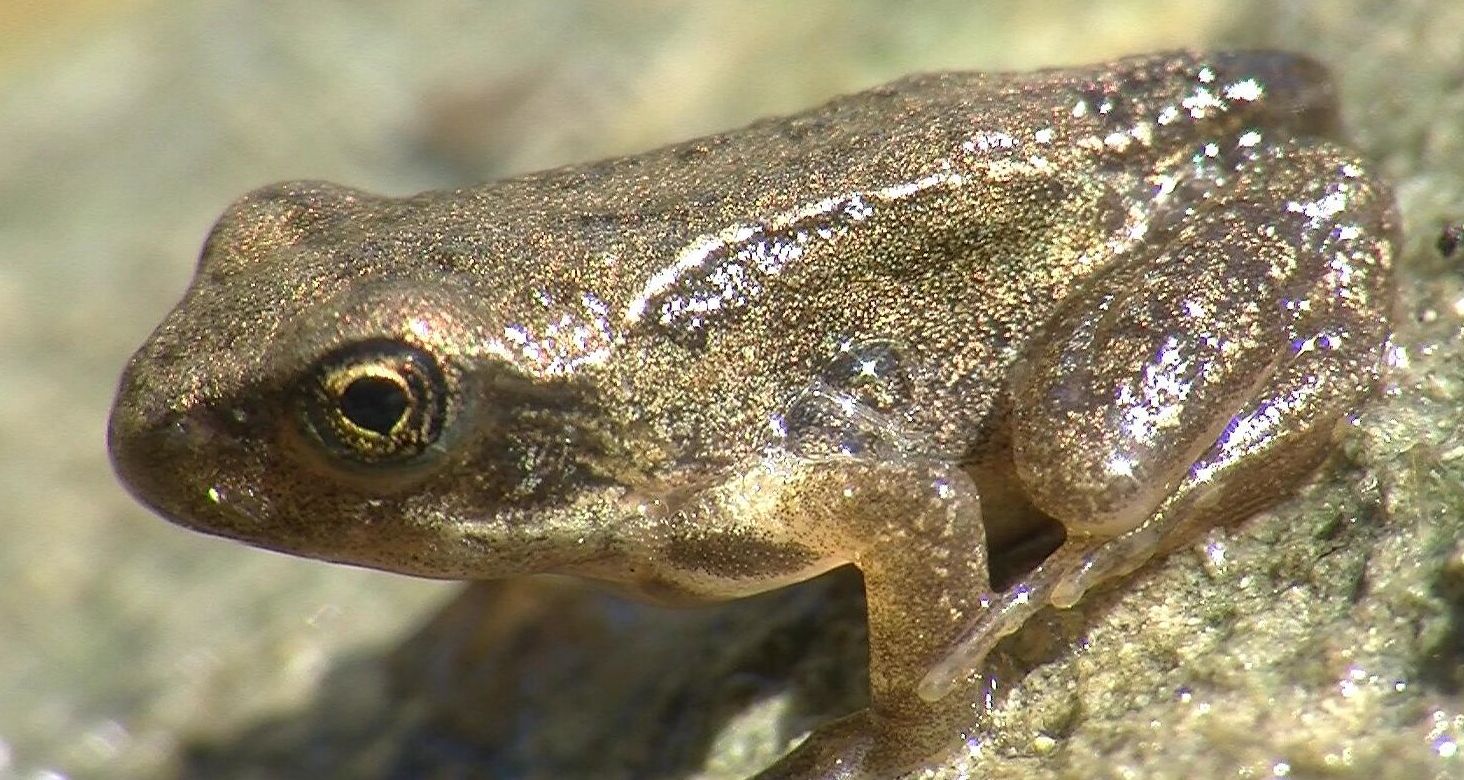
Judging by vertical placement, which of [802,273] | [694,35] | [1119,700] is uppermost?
[694,35]

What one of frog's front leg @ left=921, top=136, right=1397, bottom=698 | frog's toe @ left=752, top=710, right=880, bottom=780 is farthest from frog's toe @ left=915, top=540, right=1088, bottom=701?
frog's toe @ left=752, top=710, right=880, bottom=780

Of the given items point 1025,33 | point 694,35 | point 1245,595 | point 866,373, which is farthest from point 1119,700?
point 694,35

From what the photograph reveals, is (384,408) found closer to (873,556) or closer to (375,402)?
(375,402)

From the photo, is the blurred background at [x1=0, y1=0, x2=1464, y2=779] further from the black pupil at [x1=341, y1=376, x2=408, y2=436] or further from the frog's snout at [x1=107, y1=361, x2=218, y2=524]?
the black pupil at [x1=341, y1=376, x2=408, y2=436]

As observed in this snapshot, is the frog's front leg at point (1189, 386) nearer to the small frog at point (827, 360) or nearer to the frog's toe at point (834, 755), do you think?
the small frog at point (827, 360)

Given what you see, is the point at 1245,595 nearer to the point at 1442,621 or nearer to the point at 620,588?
the point at 1442,621

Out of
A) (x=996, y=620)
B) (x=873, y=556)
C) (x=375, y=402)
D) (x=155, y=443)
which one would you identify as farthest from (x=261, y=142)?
(x=996, y=620)
